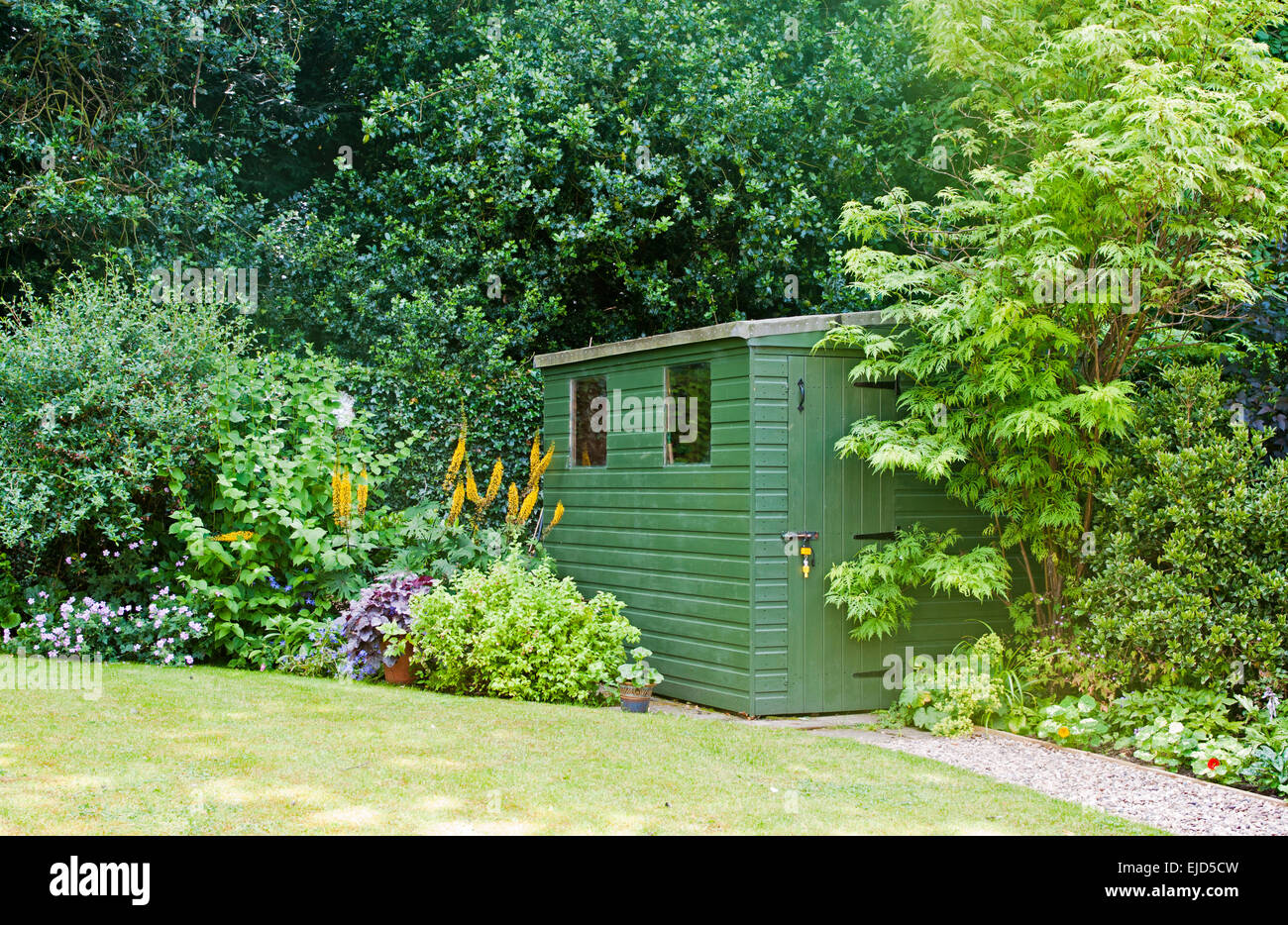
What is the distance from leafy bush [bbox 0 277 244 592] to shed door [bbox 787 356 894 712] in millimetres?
4466

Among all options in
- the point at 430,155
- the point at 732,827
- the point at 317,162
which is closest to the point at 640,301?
the point at 430,155

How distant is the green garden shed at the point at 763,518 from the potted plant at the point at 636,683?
0.50m

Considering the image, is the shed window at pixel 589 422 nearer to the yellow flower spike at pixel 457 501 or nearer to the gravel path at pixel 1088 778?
the yellow flower spike at pixel 457 501

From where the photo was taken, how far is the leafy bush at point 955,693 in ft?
22.9

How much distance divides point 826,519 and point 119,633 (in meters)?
5.09

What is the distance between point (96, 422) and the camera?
8.33 metres

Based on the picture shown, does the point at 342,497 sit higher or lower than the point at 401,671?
higher

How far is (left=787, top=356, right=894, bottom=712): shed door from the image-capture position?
741cm

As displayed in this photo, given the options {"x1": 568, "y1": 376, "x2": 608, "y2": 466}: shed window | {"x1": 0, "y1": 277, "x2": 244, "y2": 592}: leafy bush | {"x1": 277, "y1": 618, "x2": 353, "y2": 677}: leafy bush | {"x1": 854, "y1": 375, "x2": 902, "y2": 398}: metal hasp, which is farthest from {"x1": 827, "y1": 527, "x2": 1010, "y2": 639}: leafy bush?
{"x1": 0, "y1": 277, "x2": 244, "y2": 592}: leafy bush

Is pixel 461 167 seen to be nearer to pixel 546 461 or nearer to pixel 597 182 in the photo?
pixel 597 182

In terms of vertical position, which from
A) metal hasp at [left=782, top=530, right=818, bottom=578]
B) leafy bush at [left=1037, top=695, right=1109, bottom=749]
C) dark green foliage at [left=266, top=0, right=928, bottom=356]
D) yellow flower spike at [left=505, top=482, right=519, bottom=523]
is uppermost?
dark green foliage at [left=266, top=0, right=928, bottom=356]

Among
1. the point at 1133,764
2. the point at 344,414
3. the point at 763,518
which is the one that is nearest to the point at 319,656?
the point at 344,414

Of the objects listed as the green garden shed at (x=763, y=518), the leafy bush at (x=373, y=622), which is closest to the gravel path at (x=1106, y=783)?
the green garden shed at (x=763, y=518)

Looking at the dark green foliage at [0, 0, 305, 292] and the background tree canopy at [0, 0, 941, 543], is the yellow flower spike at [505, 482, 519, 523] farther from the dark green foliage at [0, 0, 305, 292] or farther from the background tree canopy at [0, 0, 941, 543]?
the dark green foliage at [0, 0, 305, 292]
